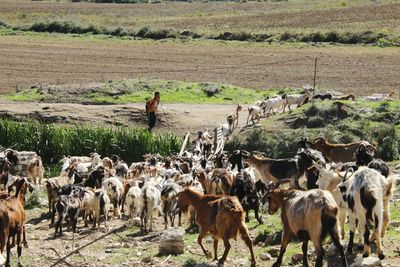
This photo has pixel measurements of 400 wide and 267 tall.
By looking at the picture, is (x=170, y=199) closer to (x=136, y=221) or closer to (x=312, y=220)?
(x=136, y=221)

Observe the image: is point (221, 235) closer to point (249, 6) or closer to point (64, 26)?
point (64, 26)

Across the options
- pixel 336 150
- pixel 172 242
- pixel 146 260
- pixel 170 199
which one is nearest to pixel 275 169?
pixel 336 150

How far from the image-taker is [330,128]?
26.3m

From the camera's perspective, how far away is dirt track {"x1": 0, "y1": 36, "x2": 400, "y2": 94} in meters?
39.6

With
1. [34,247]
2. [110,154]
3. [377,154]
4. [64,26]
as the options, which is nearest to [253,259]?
[34,247]

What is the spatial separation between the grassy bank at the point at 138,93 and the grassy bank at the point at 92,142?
559 centimetres

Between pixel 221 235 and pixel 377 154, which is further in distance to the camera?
pixel 377 154

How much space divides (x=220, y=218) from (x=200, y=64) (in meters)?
30.9

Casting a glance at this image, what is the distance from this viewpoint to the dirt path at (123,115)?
2998cm

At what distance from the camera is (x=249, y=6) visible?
297ft

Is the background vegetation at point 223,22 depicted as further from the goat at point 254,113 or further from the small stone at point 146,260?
the small stone at point 146,260

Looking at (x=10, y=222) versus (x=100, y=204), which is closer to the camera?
(x=10, y=222)

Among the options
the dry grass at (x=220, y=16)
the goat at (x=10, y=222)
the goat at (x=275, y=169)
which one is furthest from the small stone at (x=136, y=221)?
the dry grass at (x=220, y=16)

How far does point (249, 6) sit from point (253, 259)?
78.8m
